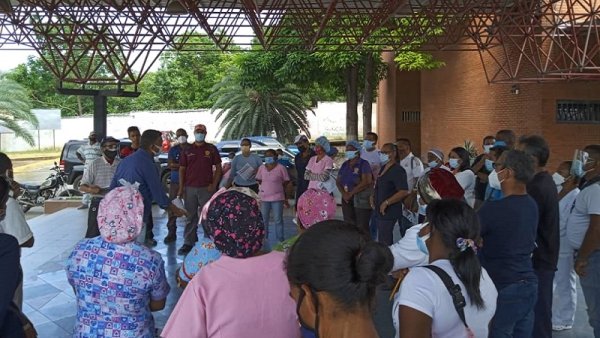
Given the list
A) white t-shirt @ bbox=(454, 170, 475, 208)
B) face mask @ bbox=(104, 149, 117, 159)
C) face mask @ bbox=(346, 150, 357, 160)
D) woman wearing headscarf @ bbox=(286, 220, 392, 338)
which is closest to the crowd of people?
woman wearing headscarf @ bbox=(286, 220, 392, 338)

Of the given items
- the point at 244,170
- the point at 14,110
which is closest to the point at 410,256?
the point at 244,170

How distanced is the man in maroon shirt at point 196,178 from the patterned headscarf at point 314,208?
15.4ft

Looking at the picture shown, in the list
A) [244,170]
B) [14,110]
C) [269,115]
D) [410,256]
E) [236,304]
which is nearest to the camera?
[236,304]

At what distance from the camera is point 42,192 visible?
16.2 m

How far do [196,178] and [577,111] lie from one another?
11.6 metres

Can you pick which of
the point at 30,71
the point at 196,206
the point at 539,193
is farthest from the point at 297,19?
the point at 30,71

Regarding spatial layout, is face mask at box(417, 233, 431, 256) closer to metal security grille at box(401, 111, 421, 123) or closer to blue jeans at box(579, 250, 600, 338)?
blue jeans at box(579, 250, 600, 338)

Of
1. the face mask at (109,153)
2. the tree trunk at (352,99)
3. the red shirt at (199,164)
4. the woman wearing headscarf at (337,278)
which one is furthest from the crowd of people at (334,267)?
the tree trunk at (352,99)

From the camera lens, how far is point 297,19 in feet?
55.1

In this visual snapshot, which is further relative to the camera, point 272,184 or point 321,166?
point 272,184

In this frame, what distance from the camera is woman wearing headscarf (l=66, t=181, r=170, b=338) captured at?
2750mm

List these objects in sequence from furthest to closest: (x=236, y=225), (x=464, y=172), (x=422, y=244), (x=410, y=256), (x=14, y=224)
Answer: (x=464, y=172) < (x=14, y=224) < (x=410, y=256) < (x=422, y=244) < (x=236, y=225)

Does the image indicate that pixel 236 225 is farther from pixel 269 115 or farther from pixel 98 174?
pixel 269 115

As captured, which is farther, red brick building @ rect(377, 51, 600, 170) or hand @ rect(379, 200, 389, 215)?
red brick building @ rect(377, 51, 600, 170)
